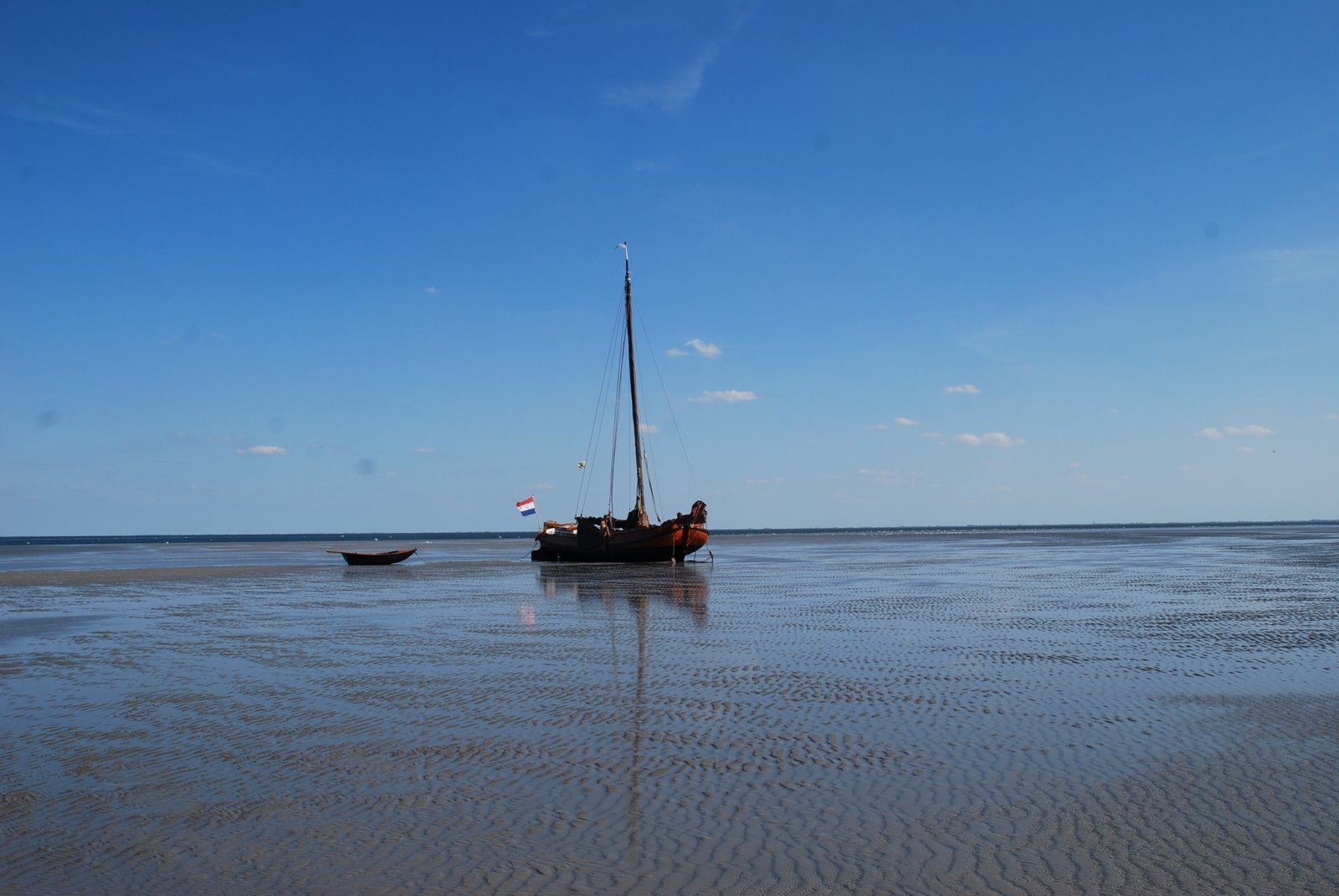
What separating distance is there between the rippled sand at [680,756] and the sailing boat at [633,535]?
3106 centimetres

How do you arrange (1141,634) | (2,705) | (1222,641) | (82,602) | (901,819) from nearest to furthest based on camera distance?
(901,819), (2,705), (1222,641), (1141,634), (82,602)

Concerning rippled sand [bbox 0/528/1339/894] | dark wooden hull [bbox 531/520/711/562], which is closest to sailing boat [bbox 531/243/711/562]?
dark wooden hull [bbox 531/520/711/562]

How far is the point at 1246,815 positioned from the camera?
831cm

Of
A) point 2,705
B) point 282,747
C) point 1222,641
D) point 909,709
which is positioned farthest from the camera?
point 1222,641

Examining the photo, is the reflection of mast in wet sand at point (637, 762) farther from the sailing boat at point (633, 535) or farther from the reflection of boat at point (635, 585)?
the sailing boat at point (633, 535)

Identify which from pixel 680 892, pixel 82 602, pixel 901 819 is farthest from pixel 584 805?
pixel 82 602

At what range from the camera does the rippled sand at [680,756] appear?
7285 millimetres

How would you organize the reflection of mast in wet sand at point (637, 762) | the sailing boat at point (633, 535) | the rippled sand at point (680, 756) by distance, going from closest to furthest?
the rippled sand at point (680, 756)
the reflection of mast in wet sand at point (637, 762)
the sailing boat at point (633, 535)

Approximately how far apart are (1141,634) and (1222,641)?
1699 millimetres

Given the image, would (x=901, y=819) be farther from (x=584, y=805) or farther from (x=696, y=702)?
(x=696, y=702)

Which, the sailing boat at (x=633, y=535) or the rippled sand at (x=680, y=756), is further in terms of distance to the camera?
the sailing boat at (x=633, y=535)

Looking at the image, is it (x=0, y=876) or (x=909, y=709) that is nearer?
(x=0, y=876)

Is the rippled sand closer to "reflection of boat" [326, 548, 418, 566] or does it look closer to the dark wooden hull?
the dark wooden hull

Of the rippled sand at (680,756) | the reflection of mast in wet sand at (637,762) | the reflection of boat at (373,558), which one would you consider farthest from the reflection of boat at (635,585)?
the reflection of boat at (373,558)
